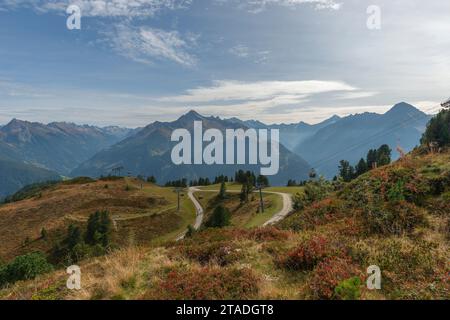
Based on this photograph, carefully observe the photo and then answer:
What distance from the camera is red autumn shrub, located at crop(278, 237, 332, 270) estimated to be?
1024 cm

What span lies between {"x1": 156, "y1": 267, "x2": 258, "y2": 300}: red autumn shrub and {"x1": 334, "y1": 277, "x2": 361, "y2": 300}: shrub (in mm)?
2245

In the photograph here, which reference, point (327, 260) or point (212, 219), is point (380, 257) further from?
point (212, 219)

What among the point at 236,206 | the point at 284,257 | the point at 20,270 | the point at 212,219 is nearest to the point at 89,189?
the point at 236,206

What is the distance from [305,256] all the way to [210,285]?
3715 mm

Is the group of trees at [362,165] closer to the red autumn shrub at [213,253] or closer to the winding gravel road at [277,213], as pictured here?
the winding gravel road at [277,213]

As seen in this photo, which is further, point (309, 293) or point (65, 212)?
point (65, 212)

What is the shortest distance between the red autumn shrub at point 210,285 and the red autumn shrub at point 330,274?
175cm

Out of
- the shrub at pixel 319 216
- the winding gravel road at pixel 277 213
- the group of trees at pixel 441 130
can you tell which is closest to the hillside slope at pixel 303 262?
the shrub at pixel 319 216

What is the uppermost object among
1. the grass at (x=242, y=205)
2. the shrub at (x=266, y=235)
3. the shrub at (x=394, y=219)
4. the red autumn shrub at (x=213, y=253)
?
the shrub at (x=394, y=219)

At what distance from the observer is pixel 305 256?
1042 cm

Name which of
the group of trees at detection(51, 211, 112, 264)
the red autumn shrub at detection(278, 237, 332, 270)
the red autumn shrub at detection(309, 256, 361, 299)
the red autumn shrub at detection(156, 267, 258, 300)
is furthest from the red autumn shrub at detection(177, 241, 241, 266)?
the group of trees at detection(51, 211, 112, 264)

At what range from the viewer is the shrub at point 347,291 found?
24.5 feet
